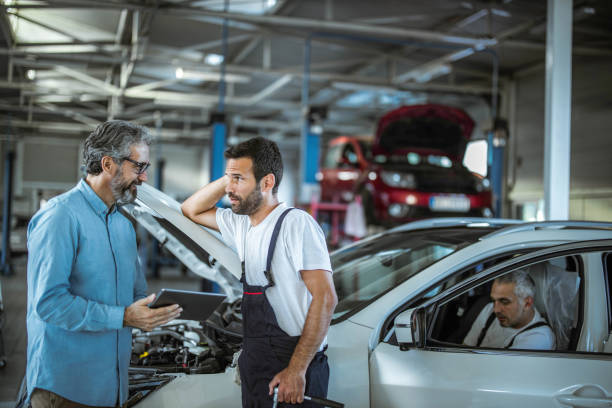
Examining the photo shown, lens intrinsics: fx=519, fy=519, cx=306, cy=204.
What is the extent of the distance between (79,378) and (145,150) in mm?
764

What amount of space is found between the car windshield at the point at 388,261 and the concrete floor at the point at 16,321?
2.75 meters

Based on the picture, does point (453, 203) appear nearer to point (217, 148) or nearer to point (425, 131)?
point (425, 131)

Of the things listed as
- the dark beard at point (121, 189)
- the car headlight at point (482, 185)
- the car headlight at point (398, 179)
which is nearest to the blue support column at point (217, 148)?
the car headlight at point (398, 179)

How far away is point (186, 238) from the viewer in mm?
2355

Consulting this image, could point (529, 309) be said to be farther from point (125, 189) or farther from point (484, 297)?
point (125, 189)

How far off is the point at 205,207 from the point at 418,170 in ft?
21.3

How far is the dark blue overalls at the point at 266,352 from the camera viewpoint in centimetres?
167

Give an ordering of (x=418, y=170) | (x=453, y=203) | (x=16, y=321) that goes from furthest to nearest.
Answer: (x=418, y=170) < (x=453, y=203) < (x=16, y=321)

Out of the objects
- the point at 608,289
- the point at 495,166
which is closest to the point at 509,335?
the point at 608,289

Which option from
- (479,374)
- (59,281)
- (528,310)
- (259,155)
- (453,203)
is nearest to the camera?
(59,281)

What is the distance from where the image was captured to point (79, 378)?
1593 millimetres

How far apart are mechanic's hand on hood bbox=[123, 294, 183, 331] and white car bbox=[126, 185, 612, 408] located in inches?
17.0

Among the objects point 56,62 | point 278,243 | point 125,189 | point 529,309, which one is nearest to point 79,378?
point 125,189

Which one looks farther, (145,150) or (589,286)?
(589,286)
